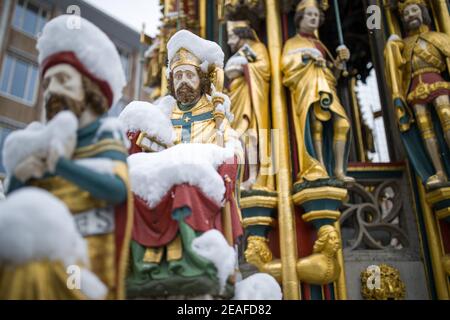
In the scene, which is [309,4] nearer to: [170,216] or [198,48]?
[198,48]

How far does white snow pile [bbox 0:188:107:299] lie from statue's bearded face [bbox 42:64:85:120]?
43cm

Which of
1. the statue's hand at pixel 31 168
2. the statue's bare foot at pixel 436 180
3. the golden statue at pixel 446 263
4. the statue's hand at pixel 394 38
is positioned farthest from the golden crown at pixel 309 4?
the statue's hand at pixel 31 168

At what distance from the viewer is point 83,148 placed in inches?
63.8

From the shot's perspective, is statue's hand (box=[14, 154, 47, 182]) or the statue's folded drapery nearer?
statue's hand (box=[14, 154, 47, 182])

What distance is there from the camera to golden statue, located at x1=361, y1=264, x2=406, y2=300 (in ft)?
13.0

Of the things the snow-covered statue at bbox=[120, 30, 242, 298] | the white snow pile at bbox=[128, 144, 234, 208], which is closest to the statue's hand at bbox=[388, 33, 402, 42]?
the snow-covered statue at bbox=[120, 30, 242, 298]

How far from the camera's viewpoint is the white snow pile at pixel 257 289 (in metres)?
2.02

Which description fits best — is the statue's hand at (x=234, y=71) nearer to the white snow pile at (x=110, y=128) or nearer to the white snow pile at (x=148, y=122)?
the white snow pile at (x=148, y=122)

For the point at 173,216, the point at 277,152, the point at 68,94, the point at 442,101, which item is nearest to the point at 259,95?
the point at 277,152

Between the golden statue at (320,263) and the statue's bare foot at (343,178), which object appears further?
the statue's bare foot at (343,178)

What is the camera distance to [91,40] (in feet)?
5.52

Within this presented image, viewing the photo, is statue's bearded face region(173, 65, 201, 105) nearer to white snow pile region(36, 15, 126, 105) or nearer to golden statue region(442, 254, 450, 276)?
white snow pile region(36, 15, 126, 105)

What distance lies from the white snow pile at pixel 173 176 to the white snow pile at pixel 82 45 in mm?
496
